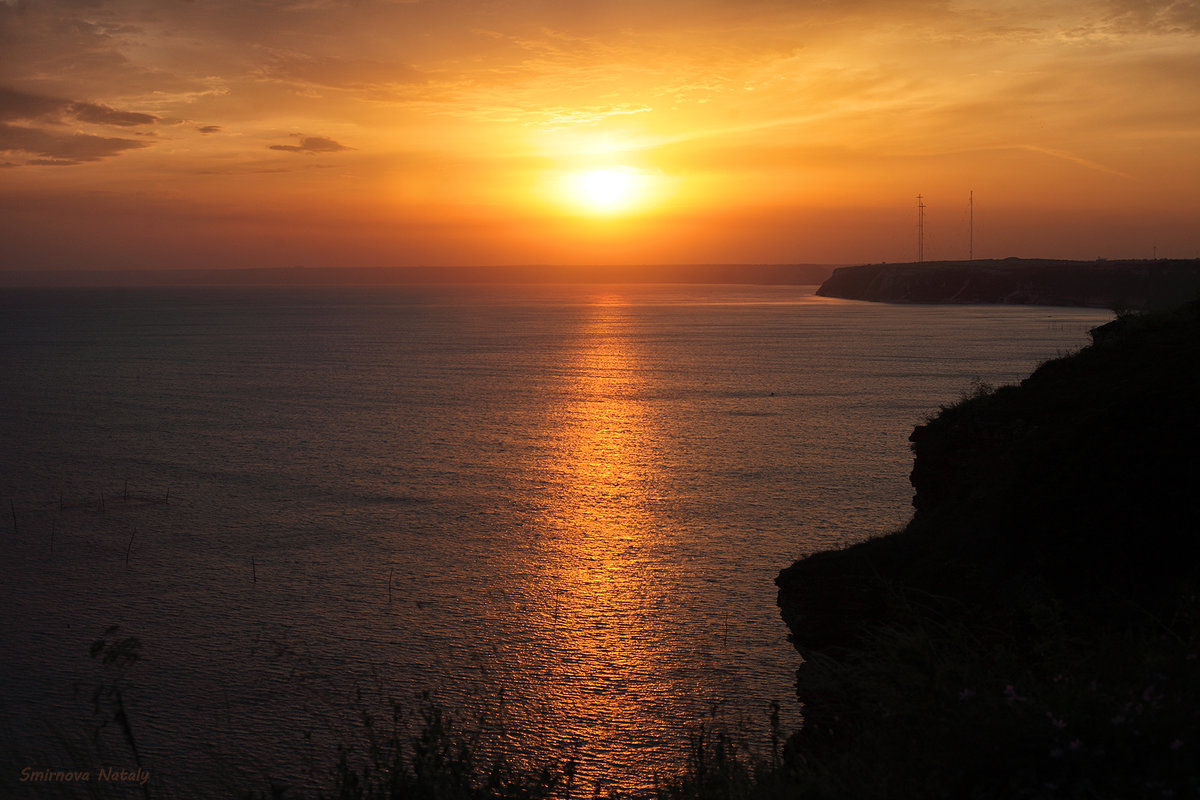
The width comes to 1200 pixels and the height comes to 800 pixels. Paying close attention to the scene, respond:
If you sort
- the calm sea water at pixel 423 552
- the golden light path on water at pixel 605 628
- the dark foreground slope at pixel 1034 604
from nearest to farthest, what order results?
the dark foreground slope at pixel 1034 604 → the golden light path on water at pixel 605 628 → the calm sea water at pixel 423 552

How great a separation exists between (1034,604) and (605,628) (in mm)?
14439

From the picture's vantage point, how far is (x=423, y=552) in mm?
28797

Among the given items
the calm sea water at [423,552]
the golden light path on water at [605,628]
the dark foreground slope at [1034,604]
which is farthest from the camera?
the calm sea water at [423,552]

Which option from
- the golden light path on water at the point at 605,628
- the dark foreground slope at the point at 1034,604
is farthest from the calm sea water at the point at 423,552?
the dark foreground slope at the point at 1034,604

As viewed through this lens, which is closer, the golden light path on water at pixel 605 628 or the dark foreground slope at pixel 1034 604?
the dark foreground slope at pixel 1034 604

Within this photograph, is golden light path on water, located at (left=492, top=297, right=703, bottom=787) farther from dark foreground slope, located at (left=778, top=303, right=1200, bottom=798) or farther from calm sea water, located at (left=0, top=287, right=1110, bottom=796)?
dark foreground slope, located at (left=778, top=303, right=1200, bottom=798)

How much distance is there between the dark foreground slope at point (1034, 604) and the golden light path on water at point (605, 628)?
4076mm

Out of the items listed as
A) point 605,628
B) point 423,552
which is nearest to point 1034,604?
point 605,628

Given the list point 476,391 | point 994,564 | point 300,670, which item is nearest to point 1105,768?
point 994,564

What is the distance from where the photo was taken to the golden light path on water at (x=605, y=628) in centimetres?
1745

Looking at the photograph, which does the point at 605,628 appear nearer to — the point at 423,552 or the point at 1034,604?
the point at 423,552

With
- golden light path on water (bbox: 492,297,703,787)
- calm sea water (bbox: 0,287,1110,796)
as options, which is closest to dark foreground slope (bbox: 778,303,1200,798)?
golden light path on water (bbox: 492,297,703,787)

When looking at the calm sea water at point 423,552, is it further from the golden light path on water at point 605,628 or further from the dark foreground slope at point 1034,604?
the dark foreground slope at point 1034,604

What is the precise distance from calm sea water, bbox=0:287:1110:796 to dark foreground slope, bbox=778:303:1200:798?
4.23 metres
